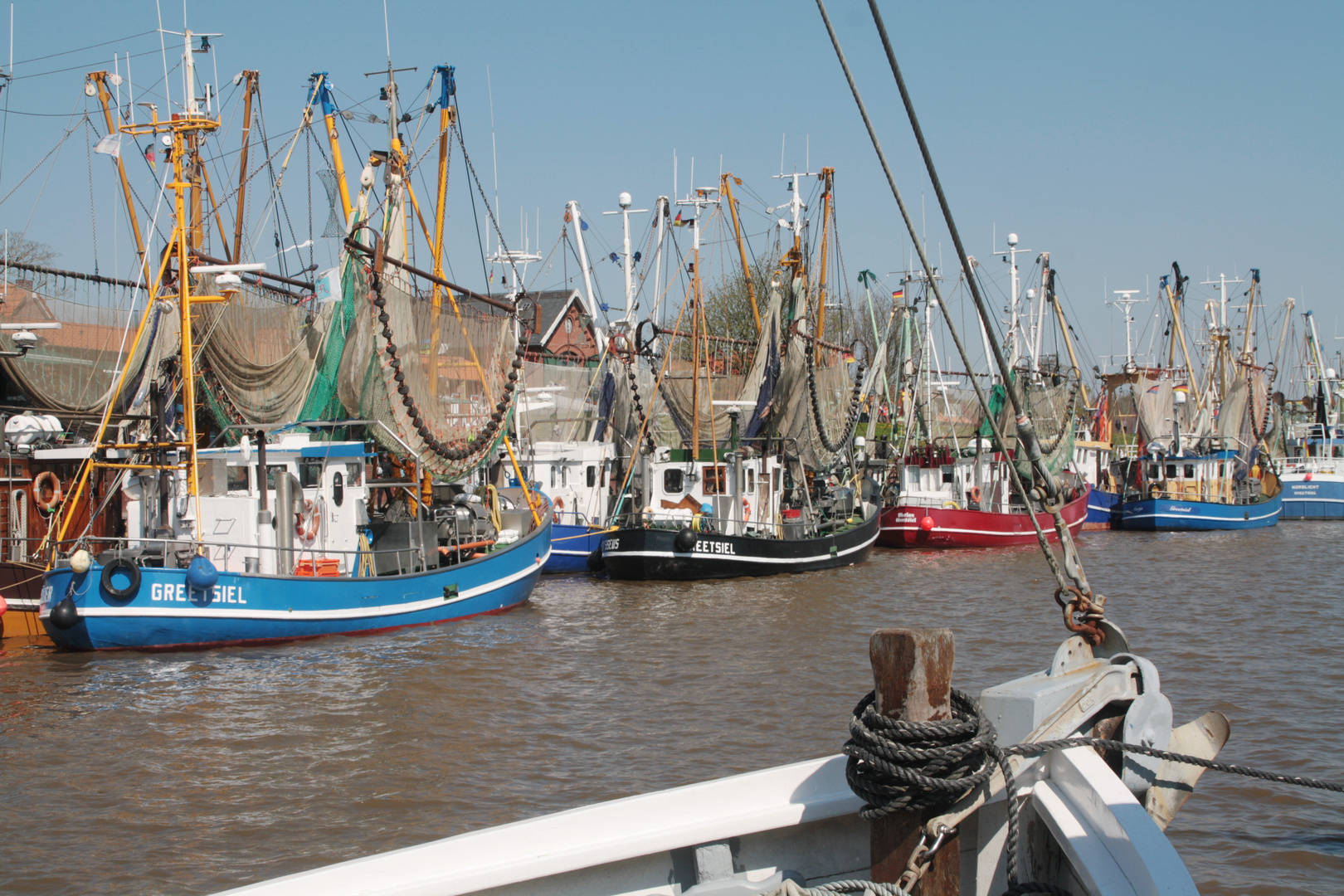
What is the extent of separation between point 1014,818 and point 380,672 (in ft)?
36.3

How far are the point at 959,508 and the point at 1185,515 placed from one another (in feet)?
33.6

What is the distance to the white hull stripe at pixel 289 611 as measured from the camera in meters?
14.7

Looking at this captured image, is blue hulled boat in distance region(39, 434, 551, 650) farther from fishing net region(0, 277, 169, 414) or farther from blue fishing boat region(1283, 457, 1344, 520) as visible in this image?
blue fishing boat region(1283, 457, 1344, 520)

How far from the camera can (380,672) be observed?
14031 mm

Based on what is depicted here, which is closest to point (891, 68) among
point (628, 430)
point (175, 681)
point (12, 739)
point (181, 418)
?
point (12, 739)

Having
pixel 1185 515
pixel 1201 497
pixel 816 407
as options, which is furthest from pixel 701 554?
pixel 1201 497

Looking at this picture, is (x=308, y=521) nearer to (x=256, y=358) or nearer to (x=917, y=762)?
(x=256, y=358)

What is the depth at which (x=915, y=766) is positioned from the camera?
12.9ft

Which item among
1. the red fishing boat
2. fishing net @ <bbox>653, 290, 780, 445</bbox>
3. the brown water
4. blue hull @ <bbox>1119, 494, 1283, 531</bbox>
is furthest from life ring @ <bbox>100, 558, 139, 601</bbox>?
blue hull @ <bbox>1119, 494, 1283, 531</bbox>

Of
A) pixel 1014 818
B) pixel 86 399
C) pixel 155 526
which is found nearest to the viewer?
pixel 1014 818

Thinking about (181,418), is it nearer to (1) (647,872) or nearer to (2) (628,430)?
(2) (628,430)

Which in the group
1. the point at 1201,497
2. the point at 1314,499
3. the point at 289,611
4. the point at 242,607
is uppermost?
the point at 242,607

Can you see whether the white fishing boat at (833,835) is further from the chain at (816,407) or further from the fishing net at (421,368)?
the chain at (816,407)

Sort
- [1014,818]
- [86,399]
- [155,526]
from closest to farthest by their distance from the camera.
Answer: [1014,818], [155,526], [86,399]
